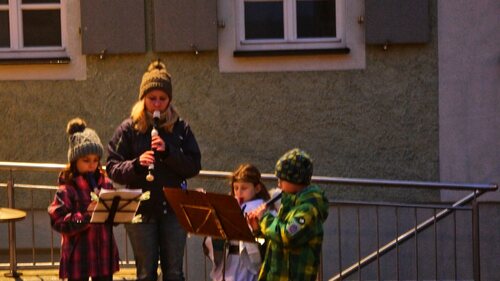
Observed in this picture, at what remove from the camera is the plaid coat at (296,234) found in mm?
7203

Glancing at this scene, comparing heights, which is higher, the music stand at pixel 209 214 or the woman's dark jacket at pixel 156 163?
A: the woman's dark jacket at pixel 156 163

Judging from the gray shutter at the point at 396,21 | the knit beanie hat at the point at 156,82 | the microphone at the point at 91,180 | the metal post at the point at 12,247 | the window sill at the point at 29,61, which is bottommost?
the metal post at the point at 12,247

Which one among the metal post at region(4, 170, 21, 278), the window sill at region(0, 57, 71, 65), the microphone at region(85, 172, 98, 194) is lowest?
the metal post at region(4, 170, 21, 278)

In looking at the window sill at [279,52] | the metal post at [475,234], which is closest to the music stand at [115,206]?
the metal post at [475,234]

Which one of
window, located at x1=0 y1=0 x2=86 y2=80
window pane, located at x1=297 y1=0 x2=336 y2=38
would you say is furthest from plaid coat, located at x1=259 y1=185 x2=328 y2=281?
window, located at x1=0 y1=0 x2=86 y2=80

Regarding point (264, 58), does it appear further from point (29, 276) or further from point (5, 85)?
point (29, 276)

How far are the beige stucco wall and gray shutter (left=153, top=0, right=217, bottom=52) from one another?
0.64ft

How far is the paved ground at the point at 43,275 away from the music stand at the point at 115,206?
1.31 meters

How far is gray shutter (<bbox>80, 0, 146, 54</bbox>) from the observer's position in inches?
450

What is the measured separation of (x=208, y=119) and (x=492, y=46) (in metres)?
2.73

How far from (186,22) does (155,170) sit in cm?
336

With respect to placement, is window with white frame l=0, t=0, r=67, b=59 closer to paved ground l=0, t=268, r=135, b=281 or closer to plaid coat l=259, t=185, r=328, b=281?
paved ground l=0, t=268, r=135, b=281

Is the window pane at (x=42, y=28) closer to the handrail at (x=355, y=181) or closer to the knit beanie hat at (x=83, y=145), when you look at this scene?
the handrail at (x=355, y=181)

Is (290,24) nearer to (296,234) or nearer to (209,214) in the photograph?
(209,214)
